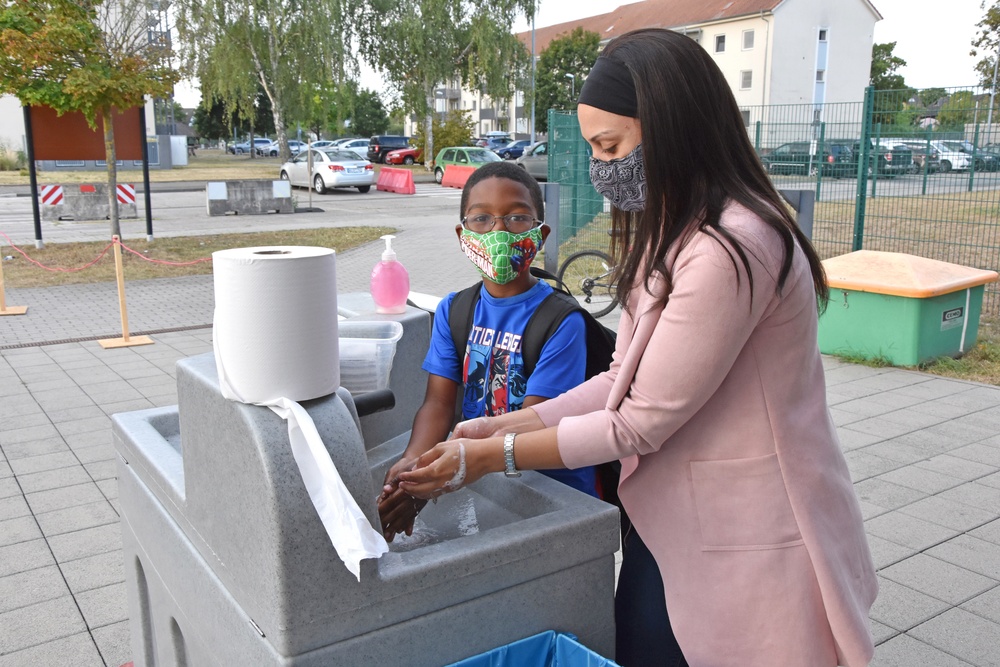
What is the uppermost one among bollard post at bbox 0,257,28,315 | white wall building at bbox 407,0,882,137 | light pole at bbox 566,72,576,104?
white wall building at bbox 407,0,882,137

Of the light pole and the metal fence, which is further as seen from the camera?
the light pole

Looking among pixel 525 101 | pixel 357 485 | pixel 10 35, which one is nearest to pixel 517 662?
pixel 357 485

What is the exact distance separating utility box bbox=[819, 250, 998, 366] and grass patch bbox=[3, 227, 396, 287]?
8776mm

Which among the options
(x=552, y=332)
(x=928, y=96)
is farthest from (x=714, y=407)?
(x=928, y=96)

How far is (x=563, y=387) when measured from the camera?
2.02m

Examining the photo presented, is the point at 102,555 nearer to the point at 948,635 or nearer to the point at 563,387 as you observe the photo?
the point at 563,387

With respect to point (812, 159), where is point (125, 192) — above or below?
below

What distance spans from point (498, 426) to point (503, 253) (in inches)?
23.3

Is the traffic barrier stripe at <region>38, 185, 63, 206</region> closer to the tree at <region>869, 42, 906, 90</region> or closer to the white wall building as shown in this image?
the white wall building

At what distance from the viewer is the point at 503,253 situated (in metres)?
2.14

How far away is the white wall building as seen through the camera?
51.2m

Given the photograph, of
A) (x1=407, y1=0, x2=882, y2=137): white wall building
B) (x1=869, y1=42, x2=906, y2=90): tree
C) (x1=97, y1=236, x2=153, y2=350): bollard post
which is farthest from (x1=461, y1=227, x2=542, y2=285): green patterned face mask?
(x1=869, y1=42, x2=906, y2=90): tree

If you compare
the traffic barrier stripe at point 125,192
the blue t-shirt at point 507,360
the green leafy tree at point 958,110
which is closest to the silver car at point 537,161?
the traffic barrier stripe at point 125,192

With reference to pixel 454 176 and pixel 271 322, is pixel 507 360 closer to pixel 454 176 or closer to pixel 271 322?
pixel 271 322
